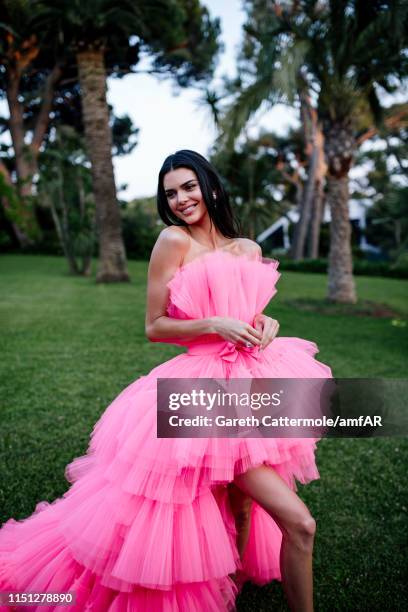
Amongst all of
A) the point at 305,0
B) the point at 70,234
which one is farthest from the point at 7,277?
the point at 305,0

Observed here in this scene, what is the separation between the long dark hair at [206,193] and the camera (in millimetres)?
2090

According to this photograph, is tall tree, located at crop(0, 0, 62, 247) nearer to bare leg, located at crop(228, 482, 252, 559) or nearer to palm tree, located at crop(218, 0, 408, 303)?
palm tree, located at crop(218, 0, 408, 303)

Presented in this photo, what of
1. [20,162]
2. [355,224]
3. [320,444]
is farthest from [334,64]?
[355,224]

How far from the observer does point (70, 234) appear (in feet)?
56.3

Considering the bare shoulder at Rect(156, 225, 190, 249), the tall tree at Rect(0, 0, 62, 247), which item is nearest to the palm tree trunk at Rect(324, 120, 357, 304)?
the bare shoulder at Rect(156, 225, 190, 249)

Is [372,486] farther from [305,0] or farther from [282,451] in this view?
[305,0]

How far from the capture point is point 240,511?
7.04 feet

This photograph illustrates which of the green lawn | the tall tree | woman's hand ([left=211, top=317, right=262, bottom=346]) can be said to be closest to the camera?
woman's hand ([left=211, top=317, right=262, bottom=346])

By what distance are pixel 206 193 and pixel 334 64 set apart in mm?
9840

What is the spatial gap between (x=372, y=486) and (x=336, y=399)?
1797 millimetres

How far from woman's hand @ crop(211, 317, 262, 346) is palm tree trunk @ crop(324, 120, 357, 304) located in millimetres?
10534

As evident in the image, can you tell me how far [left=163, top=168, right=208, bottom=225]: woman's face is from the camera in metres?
2.08

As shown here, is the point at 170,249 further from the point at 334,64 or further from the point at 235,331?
the point at 334,64

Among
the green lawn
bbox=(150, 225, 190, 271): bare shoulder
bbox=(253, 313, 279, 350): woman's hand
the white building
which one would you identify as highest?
the white building
